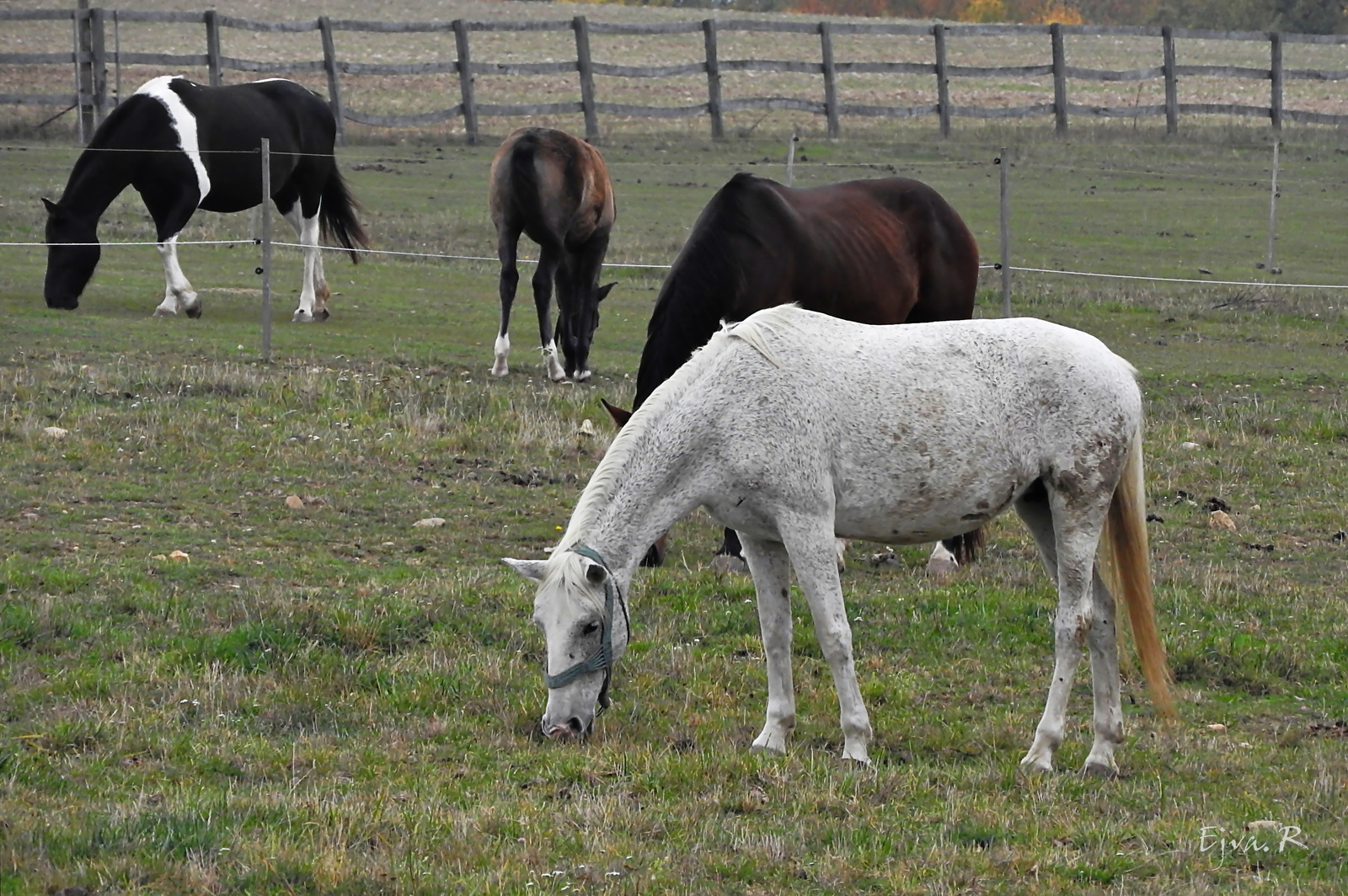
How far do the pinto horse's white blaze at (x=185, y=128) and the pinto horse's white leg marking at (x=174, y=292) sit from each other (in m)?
0.72

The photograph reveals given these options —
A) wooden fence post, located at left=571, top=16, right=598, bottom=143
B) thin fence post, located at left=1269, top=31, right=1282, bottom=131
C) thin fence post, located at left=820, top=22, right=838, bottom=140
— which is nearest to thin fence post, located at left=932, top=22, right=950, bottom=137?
thin fence post, located at left=820, top=22, right=838, bottom=140

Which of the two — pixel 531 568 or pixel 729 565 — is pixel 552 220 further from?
pixel 531 568

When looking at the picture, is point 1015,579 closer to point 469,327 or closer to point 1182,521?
point 1182,521

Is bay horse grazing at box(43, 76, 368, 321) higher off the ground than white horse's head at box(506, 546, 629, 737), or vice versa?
bay horse grazing at box(43, 76, 368, 321)

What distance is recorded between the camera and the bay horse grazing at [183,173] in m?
15.3

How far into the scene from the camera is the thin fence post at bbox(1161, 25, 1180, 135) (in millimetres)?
32594

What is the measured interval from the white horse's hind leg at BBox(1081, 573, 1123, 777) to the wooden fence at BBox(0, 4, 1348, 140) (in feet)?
74.0

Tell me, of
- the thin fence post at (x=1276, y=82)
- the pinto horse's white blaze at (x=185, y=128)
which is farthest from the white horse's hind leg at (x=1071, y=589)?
the thin fence post at (x=1276, y=82)

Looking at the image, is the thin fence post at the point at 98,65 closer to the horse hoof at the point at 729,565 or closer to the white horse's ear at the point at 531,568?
the horse hoof at the point at 729,565

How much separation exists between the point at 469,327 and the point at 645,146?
14.2 meters

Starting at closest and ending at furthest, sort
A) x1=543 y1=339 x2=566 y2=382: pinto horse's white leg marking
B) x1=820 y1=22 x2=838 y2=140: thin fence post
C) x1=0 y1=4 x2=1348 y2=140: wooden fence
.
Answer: x1=543 y1=339 x2=566 y2=382: pinto horse's white leg marking
x1=0 y1=4 x2=1348 y2=140: wooden fence
x1=820 y1=22 x2=838 y2=140: thin fence post

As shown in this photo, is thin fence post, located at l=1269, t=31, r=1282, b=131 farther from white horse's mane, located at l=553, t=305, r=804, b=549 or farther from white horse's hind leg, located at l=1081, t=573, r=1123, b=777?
white horse's mane, located at l=553, t=305, r=804, b=549

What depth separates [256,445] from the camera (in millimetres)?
10305

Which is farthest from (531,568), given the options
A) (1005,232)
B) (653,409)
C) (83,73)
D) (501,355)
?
(83,73)
